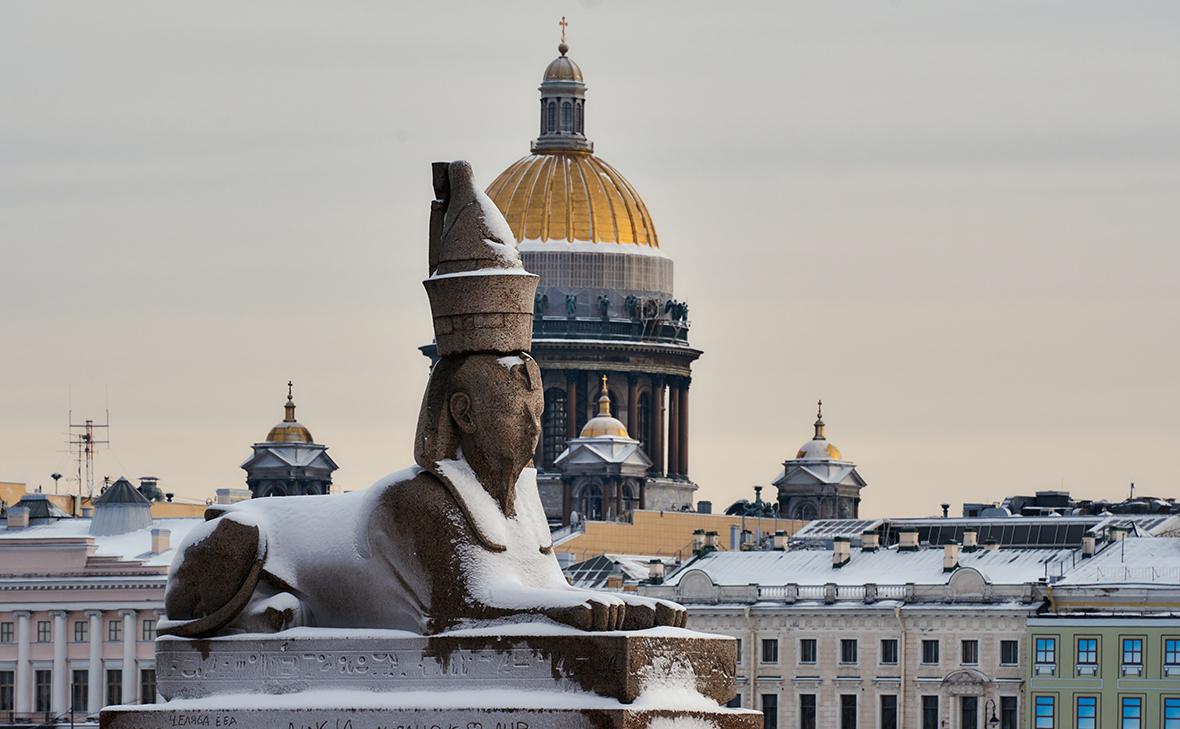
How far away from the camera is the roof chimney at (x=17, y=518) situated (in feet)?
404

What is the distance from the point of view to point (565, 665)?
994 inches

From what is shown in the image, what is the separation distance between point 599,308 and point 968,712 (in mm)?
61430

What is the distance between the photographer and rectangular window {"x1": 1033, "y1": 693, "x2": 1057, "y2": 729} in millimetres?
97312

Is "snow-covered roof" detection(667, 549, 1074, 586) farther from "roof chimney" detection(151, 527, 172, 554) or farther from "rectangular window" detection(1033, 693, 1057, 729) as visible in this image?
"roof chimney" detection(151, 527, 172, 554)

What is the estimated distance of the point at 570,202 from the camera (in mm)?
159625

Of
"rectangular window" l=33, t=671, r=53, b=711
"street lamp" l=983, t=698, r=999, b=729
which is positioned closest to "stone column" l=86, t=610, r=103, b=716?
"rectangular window" l=33, t=671, r=53, b=711

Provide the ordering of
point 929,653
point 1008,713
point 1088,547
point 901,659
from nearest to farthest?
point 1008,713, point 929,653, point 901,659, point 1088,547

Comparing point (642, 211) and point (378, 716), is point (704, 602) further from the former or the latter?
point (378, 716)

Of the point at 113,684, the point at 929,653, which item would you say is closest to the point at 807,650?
the point at 929,653

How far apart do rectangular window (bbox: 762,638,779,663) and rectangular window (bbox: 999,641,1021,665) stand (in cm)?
615

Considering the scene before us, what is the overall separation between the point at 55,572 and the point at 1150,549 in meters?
30.9

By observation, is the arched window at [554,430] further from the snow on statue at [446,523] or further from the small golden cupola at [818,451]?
the snow on statue at [446,523]

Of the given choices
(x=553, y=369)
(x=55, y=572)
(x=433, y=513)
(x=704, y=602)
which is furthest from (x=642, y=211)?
(x=433, y=513)

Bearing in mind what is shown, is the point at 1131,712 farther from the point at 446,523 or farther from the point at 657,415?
the point at 446,523
